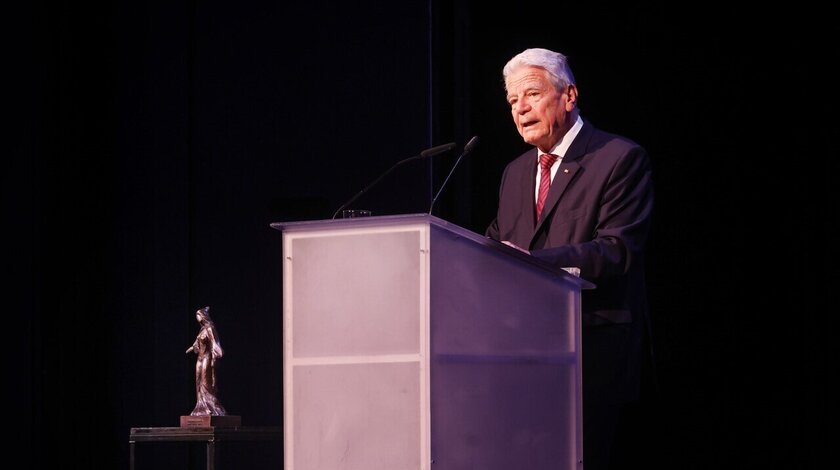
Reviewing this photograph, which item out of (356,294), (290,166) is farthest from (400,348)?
(290,166)

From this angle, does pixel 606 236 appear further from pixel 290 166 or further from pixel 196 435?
pixel 290 166

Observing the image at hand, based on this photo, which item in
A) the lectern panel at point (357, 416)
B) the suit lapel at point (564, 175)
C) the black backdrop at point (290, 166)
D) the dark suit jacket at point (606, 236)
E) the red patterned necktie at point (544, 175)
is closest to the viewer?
the lectern panel at point (357, 416)

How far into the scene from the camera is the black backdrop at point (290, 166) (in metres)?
3.92

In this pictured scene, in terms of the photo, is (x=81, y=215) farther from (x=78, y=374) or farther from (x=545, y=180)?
(x=545, y=180)

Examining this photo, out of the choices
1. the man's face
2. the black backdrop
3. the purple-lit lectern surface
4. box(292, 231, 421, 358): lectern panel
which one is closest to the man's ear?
the man's face

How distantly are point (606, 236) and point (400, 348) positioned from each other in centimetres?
110

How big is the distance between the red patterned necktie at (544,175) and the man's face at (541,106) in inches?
1.9

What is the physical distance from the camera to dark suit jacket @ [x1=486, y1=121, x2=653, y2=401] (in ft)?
11.2

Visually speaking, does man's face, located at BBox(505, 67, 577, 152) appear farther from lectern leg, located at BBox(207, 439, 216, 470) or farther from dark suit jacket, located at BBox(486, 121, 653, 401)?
lectern leg, located at BBox(207, 439, 216, 470)

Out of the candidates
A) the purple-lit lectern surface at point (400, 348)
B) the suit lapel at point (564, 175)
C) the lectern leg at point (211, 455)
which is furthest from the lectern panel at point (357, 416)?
the lectern leg at point (211, 455)

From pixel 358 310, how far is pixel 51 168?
2.89 m

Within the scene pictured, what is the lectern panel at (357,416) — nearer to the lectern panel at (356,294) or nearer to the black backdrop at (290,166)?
the lectern panel at (356,294)

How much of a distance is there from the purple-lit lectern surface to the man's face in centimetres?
99

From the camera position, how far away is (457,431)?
2.59 meters
